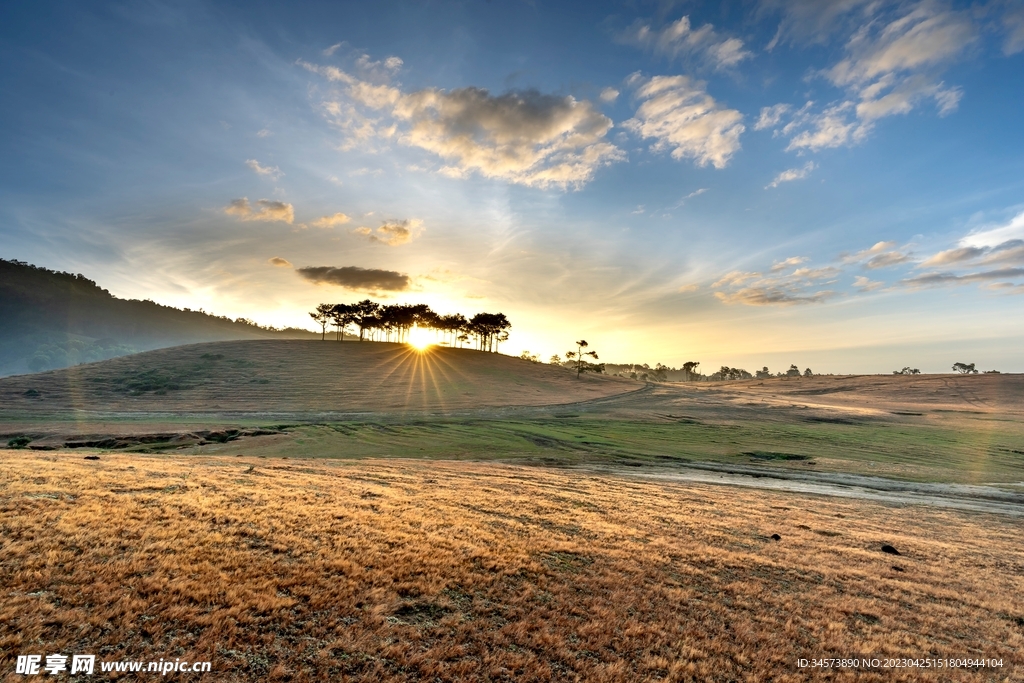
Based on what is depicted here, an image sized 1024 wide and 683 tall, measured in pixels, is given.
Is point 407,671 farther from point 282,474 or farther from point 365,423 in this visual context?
point 365,423

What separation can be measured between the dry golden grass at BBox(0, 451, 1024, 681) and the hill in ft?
212

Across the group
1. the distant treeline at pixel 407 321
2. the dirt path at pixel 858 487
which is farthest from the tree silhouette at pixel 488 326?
the dirt path at pixel 858 487

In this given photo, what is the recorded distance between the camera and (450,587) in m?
10.9

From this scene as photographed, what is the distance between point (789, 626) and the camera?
10766 mm

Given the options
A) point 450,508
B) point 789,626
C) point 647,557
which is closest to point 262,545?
point 450,508

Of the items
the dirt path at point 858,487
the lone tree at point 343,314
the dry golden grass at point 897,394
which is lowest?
the dirt path at point 858,487

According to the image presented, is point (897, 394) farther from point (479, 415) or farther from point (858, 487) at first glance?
point (479, 415)

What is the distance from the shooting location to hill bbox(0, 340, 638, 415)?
78.9 meters

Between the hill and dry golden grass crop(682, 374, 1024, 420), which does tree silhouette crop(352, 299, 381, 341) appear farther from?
dry golden grass crop(682, 374, 1024, 420)

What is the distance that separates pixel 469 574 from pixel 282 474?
15413 millimetres

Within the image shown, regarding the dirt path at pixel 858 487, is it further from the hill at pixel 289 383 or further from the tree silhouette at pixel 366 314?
the tree silhouette at pixel 366 314

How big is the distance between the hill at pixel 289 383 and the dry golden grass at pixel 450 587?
Answer: 64743mm

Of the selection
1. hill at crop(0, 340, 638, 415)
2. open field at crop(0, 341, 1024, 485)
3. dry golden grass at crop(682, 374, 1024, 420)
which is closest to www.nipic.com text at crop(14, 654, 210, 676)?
open field at crop(0, 341, 1024, 485)

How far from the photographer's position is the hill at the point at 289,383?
78.9 meters
